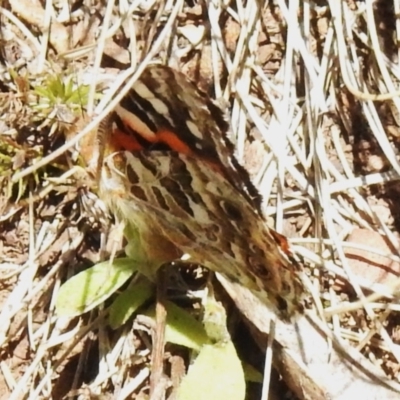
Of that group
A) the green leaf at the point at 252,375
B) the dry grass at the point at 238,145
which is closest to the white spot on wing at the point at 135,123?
the dry grass at the point at 238,145

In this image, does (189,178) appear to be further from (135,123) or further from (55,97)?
(55,97)

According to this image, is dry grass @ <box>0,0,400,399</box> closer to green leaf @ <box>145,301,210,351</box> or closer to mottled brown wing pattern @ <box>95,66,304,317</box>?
green leaf @ <box>145,301,210,351</box>

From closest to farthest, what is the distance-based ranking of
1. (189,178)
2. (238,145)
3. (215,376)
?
1. (189,178)
2. (215,376)
3. (238,145)

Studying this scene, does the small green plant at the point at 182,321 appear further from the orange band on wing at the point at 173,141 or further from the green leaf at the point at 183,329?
the orange band on wing at the point at 173,141

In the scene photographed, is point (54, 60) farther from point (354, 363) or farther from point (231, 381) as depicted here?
point (354, 363)

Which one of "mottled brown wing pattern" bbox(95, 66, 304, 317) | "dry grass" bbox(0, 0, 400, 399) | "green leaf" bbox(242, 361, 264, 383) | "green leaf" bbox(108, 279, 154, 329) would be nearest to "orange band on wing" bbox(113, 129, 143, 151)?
"mottled brown wing pattern" bbox(95, 66, 304, 317)

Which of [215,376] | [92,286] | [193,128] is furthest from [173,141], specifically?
[215,376]
